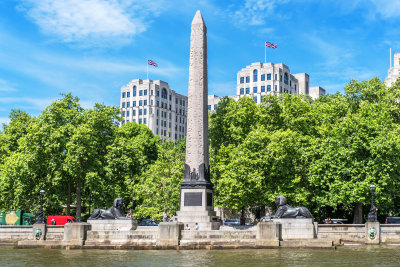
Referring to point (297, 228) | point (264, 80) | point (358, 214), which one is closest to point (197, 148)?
point (297, 228)

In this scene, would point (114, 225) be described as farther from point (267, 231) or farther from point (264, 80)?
point (264, 80)

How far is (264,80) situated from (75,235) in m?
81.8

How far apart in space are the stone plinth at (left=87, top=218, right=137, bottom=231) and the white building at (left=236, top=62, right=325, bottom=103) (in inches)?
3013

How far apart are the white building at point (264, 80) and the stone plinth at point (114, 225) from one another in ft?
251

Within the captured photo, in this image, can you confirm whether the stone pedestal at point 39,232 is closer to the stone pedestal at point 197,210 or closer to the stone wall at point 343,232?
the stone pedestal at point 197,210

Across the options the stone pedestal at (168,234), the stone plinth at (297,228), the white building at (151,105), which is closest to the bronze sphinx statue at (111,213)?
the stone pedestal at (168,234)

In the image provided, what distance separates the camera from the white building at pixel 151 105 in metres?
123

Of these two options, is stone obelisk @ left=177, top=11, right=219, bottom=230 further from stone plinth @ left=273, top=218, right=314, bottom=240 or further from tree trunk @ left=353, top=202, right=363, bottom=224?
tree trunk @ left=353, top=202, right=363, bottom=224

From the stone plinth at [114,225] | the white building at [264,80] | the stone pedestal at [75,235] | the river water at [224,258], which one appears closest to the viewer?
the river water at [224,258]

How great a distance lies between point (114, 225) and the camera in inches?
1196

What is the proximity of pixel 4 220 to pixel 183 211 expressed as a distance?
62.0ft

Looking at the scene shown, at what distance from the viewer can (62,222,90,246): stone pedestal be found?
2888cm

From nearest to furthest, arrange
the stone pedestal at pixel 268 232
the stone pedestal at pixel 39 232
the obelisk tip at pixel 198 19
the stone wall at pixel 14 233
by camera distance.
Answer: the stone pedestal at pixel 268 232, the stone pedestal at pixel 39 232, the obelisk tip at pixel 198 19, the stone wall at pixel 14 233

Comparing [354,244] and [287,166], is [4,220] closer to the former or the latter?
[287,166]
